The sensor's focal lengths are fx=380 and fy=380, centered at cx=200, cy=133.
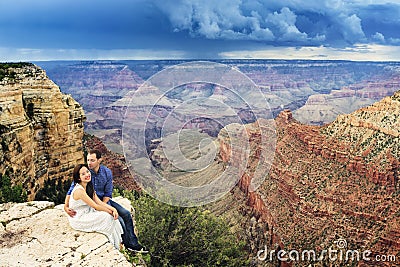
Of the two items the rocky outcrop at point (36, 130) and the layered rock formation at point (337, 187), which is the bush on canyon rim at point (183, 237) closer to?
the rocky outcrop at point (36, 130)

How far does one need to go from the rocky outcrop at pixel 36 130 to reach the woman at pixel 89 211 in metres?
10.7

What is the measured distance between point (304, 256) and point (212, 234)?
17713mm

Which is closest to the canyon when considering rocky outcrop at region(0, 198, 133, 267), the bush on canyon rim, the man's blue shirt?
the bush on canyon rim

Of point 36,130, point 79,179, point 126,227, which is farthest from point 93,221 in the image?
point 36,130

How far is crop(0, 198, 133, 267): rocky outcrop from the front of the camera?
26.2 feet

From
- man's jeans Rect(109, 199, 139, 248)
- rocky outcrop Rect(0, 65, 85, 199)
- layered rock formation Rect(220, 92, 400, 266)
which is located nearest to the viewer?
man's jeans Rect(109, 199, 139, 248)

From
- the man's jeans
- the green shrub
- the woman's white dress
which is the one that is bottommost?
the green shrub

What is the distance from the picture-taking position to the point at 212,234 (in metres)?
17.9

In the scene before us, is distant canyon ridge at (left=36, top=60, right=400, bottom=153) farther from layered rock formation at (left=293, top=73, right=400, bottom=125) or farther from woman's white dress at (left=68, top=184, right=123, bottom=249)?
woman's white dress at (left=68, top=184, right=123, bottom=249)

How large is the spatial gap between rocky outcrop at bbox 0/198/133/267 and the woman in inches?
7.5

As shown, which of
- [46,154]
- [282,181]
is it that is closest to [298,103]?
[282,181]

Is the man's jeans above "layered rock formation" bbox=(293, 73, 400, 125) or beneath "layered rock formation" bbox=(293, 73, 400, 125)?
above

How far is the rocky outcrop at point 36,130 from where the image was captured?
1855cm

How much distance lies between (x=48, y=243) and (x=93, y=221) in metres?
1.09
